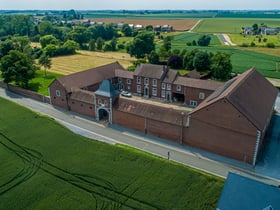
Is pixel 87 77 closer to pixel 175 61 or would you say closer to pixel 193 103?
pixel 193 103

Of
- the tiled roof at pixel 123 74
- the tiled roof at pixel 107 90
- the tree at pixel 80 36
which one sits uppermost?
the tree at pixel 80 36

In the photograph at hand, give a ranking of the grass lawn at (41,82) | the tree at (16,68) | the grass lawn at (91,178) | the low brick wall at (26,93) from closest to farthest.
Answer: the grass lawn at (91,178)
the low brick wall at (26,93)
the tree at (16,68)
the grass lawn at (41,82)

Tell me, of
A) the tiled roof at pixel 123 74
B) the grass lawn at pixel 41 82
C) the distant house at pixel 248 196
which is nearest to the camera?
the distant house at pixel 248 196

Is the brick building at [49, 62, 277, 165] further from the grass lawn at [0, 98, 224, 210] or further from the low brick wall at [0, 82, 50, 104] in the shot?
the grass lawn at [0, 98, 224, 210]

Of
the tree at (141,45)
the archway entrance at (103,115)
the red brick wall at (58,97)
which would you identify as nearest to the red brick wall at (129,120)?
the archway entrance at (103,115)

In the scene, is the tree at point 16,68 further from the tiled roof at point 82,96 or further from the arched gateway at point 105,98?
the arched gateway at point 105,98

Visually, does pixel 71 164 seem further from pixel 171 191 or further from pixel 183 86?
pixel 183 86
